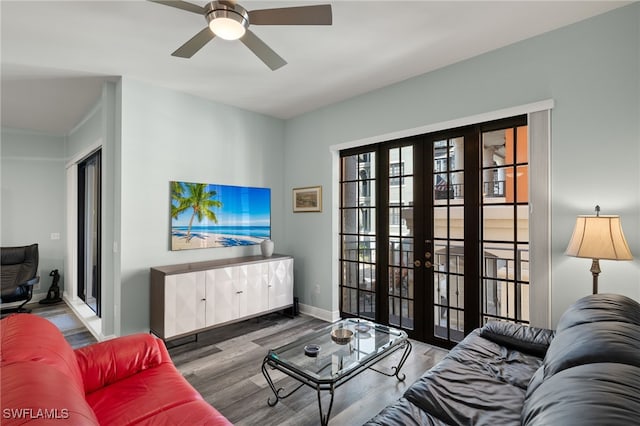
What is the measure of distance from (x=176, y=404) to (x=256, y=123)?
379 cm

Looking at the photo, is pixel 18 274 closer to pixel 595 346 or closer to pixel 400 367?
pixel 400 367

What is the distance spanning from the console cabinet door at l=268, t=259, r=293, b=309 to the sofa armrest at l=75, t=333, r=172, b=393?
2075 mm

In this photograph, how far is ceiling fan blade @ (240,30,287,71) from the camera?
86.2 inches

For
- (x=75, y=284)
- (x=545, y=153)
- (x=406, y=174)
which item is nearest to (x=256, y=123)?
(x=406, y=174)

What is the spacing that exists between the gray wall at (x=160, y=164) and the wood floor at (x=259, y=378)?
0.87 metres

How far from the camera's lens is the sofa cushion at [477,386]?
1.49 meters

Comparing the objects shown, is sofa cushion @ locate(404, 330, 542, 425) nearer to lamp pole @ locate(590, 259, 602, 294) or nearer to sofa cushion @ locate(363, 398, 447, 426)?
sofa cushion @ locate(363, 398, 447, 426)

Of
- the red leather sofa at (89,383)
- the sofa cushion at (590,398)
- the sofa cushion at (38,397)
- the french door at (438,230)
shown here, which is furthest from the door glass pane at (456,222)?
the sofa cushion at (38,397)

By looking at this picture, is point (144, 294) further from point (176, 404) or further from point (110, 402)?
point (176, 404)

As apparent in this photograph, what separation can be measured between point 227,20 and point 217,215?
8.36 feet

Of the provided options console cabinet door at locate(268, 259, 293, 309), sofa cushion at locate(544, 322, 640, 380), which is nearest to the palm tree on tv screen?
console cabinet door at locate(268, 259, 293, 309)

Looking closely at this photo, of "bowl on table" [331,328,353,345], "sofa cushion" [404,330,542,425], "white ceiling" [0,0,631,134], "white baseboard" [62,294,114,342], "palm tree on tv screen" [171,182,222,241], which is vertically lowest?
"white baseboard" [62,294,114,342]

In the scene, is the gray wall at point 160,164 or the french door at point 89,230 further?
the french door at point 89,230

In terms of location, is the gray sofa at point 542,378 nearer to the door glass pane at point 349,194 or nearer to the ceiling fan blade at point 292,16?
the ceiling fan blade at point 292,16
